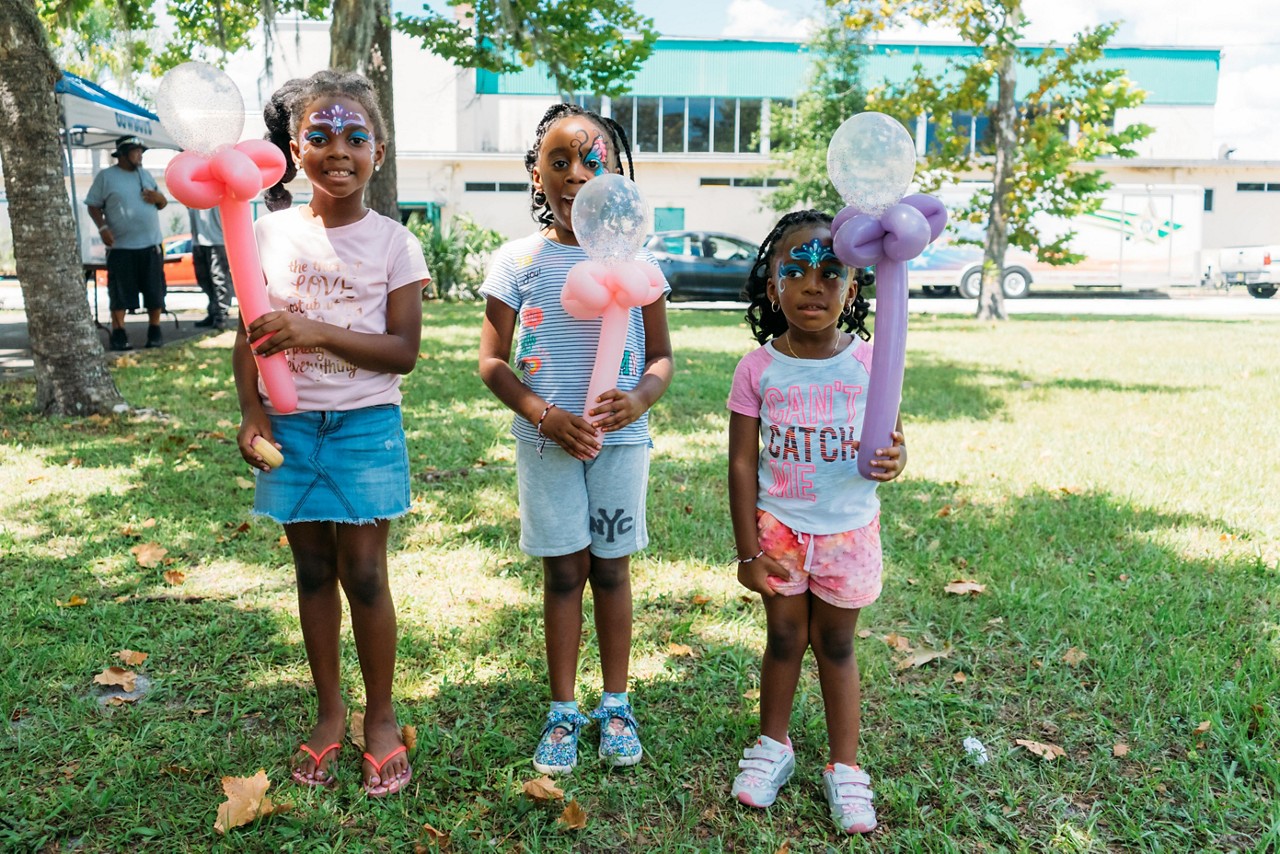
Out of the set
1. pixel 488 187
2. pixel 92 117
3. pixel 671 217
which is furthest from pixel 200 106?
pixel 488 187

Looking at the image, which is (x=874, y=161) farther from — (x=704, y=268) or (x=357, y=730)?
(x=704, y=268)

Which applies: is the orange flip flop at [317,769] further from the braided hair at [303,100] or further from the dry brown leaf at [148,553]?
the dry brown leaf at [148,553]

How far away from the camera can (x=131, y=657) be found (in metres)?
3.30

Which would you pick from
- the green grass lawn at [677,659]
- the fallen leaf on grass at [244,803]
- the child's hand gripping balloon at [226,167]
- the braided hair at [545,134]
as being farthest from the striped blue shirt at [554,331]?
the fallen leaf on grass at [244,803]

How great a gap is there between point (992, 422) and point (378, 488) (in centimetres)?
551

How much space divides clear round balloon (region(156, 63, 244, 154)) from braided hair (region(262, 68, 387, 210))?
15 cm

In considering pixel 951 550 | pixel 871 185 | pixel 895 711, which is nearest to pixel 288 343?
pixel 871 185

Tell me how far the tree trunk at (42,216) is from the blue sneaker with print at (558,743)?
5.20m

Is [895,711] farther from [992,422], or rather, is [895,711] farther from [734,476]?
[992,422]

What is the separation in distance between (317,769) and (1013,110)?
14.8 meters

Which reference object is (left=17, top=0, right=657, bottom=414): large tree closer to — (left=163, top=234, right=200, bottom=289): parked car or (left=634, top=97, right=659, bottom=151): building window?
(left=163, top=234, right=200, bottom=289): parked car

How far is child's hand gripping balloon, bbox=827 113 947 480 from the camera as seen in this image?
7.18ft

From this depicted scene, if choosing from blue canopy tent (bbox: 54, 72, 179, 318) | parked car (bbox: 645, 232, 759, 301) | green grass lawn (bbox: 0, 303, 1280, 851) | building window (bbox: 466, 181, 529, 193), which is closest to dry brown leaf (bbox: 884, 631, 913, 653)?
green grass lawn (bbox: 0, 303, 1280, 851)

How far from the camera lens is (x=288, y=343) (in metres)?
2.31
